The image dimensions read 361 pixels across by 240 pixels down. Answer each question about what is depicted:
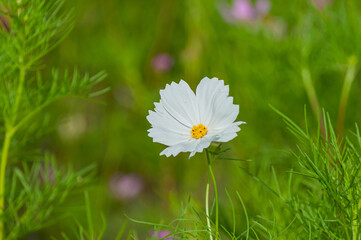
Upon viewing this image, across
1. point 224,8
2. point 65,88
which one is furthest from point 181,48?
point 65,88

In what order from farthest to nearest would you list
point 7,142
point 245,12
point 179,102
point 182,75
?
point 182,75 → point 245,12 → point 7,142 → point 179,102

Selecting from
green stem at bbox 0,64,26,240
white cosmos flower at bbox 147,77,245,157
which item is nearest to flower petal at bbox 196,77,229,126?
white cosmos flower at bbox 147,77,245,157

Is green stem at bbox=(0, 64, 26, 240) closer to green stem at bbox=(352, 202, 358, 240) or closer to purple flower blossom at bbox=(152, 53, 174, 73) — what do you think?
green stem at bbox=(352, 202, 358, 240)

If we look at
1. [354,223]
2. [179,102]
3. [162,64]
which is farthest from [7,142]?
[162,64]

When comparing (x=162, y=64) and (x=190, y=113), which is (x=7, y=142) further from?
(x=162, y=64)

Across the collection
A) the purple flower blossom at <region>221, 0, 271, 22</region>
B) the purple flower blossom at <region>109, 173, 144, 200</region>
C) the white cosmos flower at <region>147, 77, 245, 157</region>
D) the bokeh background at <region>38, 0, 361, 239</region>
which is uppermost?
the white cosmos flower at <region>147, 77, 245, 157</region>

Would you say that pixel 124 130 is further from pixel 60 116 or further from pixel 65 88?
pixel 65 88

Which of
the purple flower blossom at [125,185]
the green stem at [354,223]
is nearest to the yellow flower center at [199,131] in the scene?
the green stem at [354,223]
